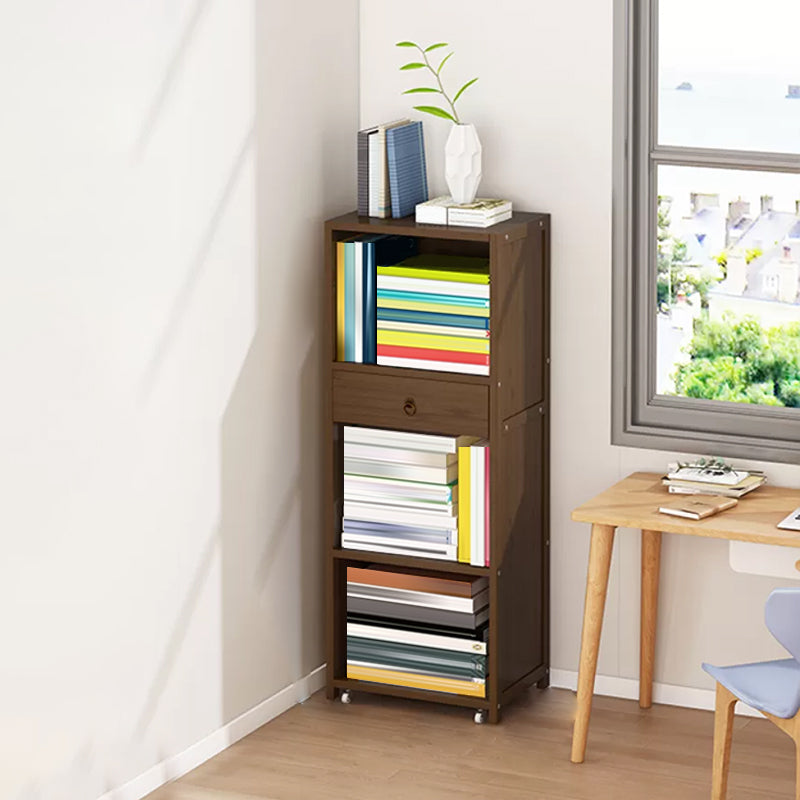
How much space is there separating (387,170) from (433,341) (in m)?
0.51

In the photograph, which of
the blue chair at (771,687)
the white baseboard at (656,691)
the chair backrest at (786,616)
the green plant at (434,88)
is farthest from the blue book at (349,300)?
the chair backrest at (786,616)

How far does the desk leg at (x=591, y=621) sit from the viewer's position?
13.6 ft

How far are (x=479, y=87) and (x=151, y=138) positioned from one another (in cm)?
116

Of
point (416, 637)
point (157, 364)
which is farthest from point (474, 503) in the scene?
point (157, 364)

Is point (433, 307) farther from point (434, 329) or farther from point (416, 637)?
point (416, 637)

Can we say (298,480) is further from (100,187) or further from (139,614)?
(100,187)

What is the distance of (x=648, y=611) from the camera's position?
454 cm

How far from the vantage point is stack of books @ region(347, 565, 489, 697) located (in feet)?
14.6

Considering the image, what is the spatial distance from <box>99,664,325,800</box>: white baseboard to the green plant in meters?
1.63

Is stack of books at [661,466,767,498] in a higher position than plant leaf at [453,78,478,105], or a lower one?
lower

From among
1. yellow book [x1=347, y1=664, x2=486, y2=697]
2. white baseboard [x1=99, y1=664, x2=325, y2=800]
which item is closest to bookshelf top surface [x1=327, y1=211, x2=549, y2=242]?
yellow book [x1=347, y1=664, x2=486, y2=697]

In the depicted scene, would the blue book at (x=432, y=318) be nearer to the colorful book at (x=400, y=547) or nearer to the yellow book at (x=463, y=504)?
the yellow book at (x=463, y=504)

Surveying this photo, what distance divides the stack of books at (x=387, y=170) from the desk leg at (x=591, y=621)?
1.07m

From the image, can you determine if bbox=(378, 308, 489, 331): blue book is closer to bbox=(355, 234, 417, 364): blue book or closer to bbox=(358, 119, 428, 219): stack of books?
bbox=(355, 234, 417, 364): blue book
